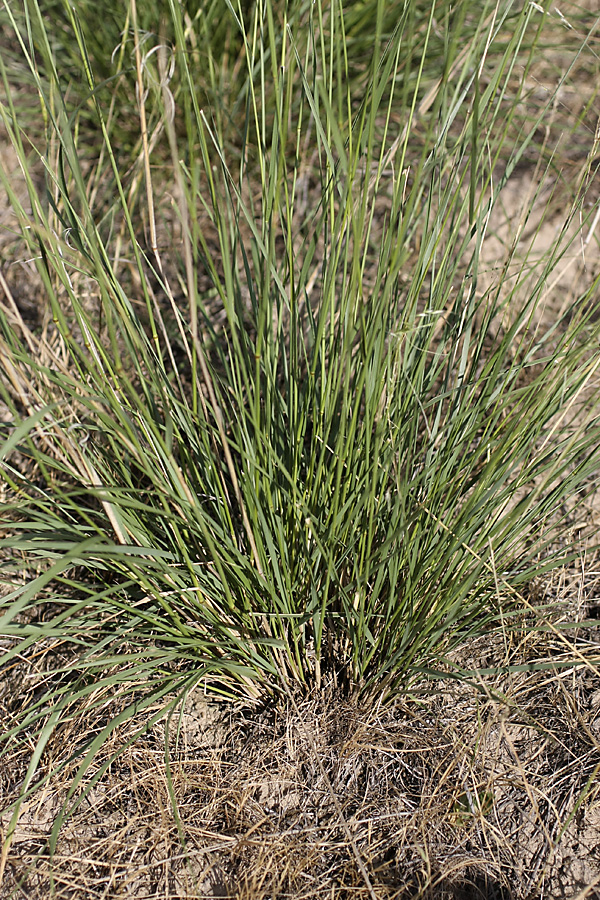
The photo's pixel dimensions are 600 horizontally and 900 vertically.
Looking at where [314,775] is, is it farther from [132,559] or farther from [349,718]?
[132,559]

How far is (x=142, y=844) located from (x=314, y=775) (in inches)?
11.4

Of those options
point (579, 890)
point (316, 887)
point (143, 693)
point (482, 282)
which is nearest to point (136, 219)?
point (482, 282)

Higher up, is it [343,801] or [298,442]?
[298,442]

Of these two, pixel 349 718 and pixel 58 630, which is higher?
pixel 58 630

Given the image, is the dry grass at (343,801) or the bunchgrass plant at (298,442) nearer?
the bunchgrass plant at (298,442)

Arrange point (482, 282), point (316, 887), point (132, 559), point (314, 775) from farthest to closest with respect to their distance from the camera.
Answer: point (482, 282) < point (314, 775) < point (316, 887) < point (132, 559)

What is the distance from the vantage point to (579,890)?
101cm

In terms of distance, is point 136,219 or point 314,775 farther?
point 136,219

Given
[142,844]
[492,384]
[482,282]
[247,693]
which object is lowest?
[142,844]

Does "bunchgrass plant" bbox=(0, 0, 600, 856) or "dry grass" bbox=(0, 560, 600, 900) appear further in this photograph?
"dry grass" bbox=(0, 560, 600, 900)

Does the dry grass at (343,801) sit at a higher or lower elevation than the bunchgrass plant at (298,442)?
lower

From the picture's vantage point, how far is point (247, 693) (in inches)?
46.4

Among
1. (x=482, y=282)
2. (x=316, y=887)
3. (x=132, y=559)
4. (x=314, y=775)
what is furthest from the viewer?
(x=482, y=282)

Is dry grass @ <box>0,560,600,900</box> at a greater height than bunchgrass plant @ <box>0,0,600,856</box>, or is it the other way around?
bunchgrass plant @ <box>0,0,600,856</box>
